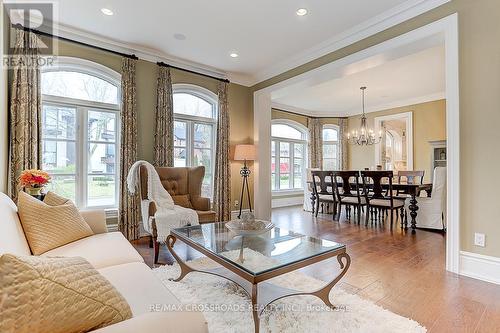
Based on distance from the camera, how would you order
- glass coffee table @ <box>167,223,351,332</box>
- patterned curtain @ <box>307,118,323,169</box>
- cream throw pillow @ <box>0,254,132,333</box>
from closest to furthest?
cream throw pillow @ <box>0,254,132,333</box> < glass coffee table @ <box>167,223,351,332</box> < patterned curtain @ <box>307,118,323,169</box>

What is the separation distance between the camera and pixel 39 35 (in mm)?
3266

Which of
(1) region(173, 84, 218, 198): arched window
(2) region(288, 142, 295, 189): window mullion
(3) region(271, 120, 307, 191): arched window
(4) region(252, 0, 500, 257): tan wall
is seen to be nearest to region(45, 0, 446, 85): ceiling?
(4) region(252, 0, 500, 257): tan wall

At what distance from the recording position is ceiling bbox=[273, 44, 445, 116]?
449cm

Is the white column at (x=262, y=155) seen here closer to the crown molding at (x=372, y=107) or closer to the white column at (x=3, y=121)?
the crown molding at (x=372, y=107)

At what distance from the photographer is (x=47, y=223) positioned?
1.81 m

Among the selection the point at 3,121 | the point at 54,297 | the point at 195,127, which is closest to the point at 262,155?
the point at 195,127

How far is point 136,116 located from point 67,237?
2.41m

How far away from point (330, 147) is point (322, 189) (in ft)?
10.6

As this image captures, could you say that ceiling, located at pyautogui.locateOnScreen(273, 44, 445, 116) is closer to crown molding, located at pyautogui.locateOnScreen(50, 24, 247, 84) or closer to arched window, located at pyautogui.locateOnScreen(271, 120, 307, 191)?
arched window, located at pyautogui.locateOnScreen(271, 120, 307, 191)

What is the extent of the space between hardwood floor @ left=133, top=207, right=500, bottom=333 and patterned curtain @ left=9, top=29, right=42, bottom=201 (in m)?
1.70

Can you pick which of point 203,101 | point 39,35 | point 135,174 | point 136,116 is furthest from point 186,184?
point 39,35

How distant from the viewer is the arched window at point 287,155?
735 cm

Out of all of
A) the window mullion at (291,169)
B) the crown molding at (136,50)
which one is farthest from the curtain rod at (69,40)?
the window mullion at (291,169)

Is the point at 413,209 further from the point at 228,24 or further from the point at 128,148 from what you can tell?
the point at 128,148
